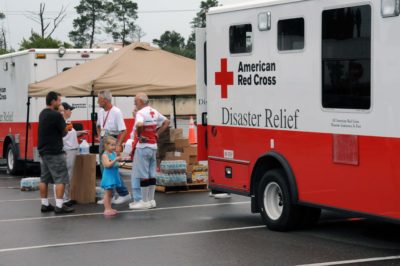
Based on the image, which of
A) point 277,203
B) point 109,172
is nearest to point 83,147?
point 109,172

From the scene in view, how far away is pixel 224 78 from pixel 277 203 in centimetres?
198

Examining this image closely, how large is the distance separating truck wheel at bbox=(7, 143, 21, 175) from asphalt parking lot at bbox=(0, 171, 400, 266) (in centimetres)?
642

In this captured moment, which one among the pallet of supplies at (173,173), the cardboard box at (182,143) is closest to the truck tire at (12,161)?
the cardboard box at (182,143)

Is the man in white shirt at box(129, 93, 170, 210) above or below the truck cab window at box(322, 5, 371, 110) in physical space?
below

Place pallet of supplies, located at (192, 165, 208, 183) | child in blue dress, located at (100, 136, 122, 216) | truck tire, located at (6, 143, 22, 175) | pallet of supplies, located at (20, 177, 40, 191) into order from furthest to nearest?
truck tire, located at (6, 143, 22, 175)
pallet of supplies, located at (20, 177, 40, 191)
pallet of supplies, located at (192, 165, 208, 183)
child in blue dress, located at (100, 136, 122, 216)

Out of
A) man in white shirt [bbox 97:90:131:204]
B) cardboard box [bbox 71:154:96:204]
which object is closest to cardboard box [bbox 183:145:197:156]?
cardboard box [bbox 71:154:96:204]

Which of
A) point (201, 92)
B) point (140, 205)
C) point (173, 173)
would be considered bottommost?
point (140, 205)

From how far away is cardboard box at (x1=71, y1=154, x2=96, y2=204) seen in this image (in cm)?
1336

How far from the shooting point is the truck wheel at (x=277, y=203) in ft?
31.9

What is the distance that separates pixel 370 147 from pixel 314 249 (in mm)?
1342

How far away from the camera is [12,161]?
19.5 m

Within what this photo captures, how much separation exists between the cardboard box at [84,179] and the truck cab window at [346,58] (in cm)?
549

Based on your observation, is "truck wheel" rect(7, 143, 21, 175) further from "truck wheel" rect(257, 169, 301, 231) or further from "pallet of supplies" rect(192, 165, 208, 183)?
"truck wheel" rect(257, 169, 301, 231)

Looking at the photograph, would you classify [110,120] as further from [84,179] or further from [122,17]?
[122,17]
